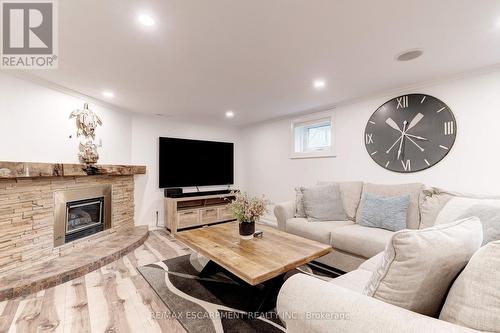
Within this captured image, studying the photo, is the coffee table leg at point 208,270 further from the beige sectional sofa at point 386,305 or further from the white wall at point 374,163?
the white wall at point 374,163

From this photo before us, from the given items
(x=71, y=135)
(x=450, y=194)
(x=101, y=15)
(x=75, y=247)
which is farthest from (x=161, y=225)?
(x=450, y=194)

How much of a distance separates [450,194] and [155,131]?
4.42 meters

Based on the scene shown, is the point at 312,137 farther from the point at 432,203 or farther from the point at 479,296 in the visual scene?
the point at 479,296

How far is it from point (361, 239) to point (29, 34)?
3.34 m

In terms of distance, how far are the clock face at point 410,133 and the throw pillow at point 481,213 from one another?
920mm

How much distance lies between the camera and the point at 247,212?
2172 mm

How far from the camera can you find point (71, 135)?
2.92m

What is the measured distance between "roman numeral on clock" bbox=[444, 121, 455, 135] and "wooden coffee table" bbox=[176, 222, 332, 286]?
1957mm

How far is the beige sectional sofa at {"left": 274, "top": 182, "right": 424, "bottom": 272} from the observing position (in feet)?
7.26

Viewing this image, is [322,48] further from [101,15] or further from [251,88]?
[101,15]

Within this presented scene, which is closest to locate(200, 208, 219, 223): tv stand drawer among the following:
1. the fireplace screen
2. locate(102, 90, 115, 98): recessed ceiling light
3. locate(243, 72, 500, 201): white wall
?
locate(243, 72, 500, 201): white wall

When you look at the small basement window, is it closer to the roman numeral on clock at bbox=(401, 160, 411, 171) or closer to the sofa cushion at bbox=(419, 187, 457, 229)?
the roman numeral on clock at bbox=(401, 160, 411, 171)

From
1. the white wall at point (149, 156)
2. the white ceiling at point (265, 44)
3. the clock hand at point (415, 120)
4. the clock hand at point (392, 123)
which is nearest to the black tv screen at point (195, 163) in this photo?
the white wall at point (149, 156)

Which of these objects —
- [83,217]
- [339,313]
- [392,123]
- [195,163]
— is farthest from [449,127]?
[83,217]
